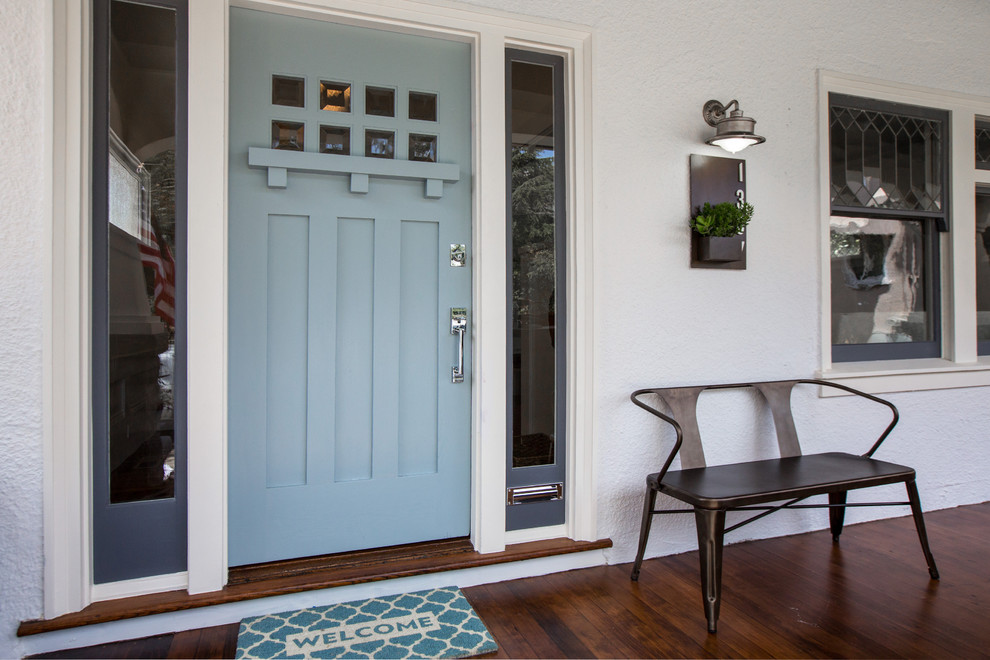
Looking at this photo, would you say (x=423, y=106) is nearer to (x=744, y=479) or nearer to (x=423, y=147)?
(x=423, y=147)

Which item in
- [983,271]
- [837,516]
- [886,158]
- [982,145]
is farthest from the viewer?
[983,271]

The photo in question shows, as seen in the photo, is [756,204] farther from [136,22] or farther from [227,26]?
[136,22]

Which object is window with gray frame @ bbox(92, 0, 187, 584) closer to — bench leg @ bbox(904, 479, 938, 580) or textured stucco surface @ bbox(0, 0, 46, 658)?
textured stucco surface @ bbox(0, 0, 46, 658)

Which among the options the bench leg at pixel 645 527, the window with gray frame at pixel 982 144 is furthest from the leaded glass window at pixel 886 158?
the bench leg at pixel 645 527

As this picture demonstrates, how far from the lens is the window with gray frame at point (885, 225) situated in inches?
133

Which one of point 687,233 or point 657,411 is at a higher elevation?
point 687,233

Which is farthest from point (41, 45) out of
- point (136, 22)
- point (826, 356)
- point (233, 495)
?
point (826, 356)

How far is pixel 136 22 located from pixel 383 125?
0.92 m

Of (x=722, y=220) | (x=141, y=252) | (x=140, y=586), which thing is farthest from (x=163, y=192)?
(x=722, y=220)

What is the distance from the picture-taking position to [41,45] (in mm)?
2000

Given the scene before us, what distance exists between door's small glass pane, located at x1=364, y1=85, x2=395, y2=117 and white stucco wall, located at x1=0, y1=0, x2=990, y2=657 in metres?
0.55

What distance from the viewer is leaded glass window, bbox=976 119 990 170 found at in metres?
3.74

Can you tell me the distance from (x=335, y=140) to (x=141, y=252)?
832 mm

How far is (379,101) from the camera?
8.40ft
